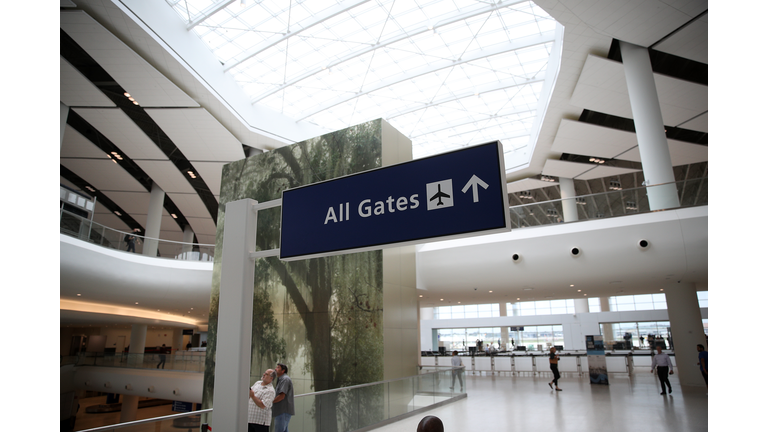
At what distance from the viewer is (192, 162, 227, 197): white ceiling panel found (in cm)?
2506

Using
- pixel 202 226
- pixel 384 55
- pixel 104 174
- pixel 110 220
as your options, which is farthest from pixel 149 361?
pixel 384 55

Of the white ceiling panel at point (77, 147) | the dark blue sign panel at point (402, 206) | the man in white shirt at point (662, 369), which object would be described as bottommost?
the man in white shirt at point (662, 369)

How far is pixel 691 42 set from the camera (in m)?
14.8

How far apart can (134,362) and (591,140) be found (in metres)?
29.4

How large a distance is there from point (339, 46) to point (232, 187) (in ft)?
30.5

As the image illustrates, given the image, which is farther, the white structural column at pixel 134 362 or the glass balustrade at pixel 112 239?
the white structural column at pixel 134 362

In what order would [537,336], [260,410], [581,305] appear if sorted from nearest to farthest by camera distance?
1. [260,410]
2. [537,336]
3. [581,305]

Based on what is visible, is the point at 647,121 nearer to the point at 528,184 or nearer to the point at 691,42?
the point at 691,42

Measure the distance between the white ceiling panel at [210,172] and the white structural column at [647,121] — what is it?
67.8ft

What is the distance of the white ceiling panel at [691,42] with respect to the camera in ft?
45.8

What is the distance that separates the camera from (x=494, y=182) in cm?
257

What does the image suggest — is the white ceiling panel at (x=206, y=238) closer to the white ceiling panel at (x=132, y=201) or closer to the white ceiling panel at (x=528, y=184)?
the white ceiling panel at (x=132, y=201)

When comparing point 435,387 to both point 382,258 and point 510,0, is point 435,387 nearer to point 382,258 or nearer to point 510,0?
point 382,258

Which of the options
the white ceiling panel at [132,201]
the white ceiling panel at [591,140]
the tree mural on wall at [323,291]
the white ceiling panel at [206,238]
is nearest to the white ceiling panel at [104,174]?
the white ceiling panel at [132,201]
